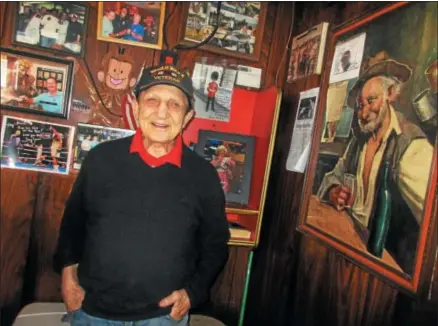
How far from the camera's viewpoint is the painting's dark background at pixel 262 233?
5.32 ft

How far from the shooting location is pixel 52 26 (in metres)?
1.89

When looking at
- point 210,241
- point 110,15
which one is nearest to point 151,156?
point 210,241

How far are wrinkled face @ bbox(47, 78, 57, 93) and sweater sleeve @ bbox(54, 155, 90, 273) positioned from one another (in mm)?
699

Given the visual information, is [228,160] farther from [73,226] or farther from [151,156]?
[73,226]

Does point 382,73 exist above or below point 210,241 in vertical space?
above

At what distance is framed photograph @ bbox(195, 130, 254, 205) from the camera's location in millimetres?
2037

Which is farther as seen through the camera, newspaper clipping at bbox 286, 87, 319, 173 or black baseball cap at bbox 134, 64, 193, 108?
newspaper clipping at bbox 286, 87, 319, 173

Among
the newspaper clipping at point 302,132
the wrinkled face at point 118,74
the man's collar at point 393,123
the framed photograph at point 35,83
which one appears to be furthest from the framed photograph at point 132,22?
the man's collar at point 393,123

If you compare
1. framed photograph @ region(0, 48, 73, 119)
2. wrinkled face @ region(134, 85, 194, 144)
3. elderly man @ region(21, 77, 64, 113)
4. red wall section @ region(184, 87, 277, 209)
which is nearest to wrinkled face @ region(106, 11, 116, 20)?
framed photograph @ region(0, 48, 73, 119)

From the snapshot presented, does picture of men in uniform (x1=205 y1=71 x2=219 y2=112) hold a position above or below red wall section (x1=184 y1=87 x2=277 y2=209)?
above

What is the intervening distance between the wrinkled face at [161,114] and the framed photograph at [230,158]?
2.15ft

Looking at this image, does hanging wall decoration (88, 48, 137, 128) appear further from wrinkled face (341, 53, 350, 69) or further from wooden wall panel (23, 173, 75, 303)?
wrinkled face (341, 53, 350, 69)

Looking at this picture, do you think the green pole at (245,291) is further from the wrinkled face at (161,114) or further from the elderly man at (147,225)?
the wrinkled face at (161,114)

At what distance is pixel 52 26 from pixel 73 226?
3.28 ft
